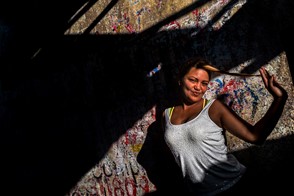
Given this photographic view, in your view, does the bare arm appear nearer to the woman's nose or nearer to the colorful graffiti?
the woman's nose

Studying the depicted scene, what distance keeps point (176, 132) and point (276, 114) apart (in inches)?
32.5

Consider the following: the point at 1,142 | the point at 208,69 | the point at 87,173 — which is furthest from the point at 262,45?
the point at 1,142

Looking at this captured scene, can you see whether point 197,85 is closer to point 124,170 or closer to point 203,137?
point 203,137

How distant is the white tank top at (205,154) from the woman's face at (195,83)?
0.17m

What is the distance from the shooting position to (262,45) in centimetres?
277

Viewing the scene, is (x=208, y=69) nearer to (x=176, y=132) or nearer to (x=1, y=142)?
(x=176, y=132)

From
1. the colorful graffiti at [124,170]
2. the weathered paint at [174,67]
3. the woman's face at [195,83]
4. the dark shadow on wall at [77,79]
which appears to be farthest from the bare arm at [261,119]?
the colorful graffiti at [124,170]

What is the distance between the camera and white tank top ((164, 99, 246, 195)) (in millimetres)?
2176

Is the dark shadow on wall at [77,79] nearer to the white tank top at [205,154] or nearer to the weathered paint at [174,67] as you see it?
the weathered paint at [174,67]

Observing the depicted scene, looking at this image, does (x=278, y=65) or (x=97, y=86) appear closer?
(x=278, y=65)

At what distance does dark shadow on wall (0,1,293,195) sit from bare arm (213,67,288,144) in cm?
98

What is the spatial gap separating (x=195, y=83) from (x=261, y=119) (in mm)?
706

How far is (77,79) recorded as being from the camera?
156 inches

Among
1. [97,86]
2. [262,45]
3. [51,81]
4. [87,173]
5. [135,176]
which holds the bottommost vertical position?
[135,176]
